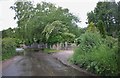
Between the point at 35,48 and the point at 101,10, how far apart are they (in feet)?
28.4

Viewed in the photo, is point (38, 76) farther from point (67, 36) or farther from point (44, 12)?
point (44, 12)

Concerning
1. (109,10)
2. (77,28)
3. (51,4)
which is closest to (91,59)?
(77,28)

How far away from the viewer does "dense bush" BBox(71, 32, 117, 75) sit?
40.8 feet

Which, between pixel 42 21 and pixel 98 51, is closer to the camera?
pixel 98 51

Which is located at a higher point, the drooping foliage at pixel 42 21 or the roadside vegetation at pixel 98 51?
the drooping foliage at pixel 42 21

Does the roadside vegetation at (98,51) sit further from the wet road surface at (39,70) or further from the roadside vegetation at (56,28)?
the wet road surface at (39,70)

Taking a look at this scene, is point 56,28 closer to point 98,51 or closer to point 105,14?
point 105,14

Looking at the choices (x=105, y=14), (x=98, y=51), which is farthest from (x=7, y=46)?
(x=98, y=51)

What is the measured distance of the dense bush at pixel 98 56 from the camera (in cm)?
1245

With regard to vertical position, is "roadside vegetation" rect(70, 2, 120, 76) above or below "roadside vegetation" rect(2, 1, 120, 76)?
below

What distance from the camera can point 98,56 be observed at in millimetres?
13727

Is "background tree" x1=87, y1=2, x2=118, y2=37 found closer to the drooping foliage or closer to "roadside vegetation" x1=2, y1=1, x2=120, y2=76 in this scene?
"roadside vegetation" x1=2, y1=1, x2=120, y2=76

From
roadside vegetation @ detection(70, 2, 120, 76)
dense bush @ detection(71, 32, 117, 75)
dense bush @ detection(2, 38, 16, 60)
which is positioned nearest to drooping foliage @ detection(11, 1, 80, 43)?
dense bush @ detection(2, 38, 16, 60)

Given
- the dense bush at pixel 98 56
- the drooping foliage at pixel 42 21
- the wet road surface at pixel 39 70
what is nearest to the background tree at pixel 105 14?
the drooping foliage at pixel 42 21
